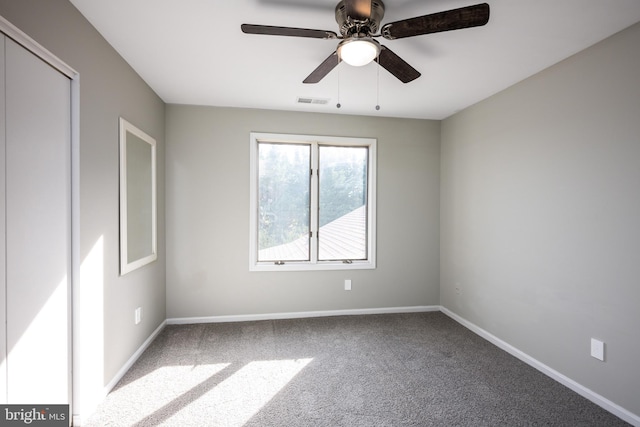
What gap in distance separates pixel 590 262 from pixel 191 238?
144 inches

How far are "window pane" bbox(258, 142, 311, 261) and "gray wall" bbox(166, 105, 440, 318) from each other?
202mm

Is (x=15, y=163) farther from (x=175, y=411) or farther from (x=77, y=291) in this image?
(x=175, y=411)

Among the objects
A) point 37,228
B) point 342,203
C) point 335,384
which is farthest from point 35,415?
point 342,203

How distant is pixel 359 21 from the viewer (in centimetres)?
168

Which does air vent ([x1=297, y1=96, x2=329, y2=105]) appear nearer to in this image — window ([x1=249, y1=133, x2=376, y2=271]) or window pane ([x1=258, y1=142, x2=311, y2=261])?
window ([x1=249, y1=133, x2=376, y2=271])

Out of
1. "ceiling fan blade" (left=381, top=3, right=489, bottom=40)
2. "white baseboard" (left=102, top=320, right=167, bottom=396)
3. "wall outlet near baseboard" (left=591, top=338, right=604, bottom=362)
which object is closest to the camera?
"ceiling fan blade" (left=381, top=3, right=489, bottom=40)

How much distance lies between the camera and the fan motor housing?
67.6 inches

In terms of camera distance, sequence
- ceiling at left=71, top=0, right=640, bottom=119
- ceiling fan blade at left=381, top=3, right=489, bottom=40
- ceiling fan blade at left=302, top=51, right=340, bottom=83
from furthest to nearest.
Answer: ceiling fan blade at left=302, top=51, right=340, bottom=83
ceiling at left=71, top=0, right=640, bottom=119
ceiling fan blade at left=381, top=3, right=489, bottom=40

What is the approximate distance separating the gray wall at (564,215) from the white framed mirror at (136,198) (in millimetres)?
3370

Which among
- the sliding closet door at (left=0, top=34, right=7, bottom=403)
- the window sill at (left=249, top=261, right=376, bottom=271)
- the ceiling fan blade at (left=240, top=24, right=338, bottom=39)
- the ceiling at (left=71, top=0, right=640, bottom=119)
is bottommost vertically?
the window sill at (left=249, top=261, right=376, bottom=271)

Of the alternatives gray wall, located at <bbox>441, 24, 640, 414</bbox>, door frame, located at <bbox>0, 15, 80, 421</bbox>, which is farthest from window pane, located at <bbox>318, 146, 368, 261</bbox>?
door frame, located at <bbox>0, 15, 80, 421</bbox>

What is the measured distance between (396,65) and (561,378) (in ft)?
8.70

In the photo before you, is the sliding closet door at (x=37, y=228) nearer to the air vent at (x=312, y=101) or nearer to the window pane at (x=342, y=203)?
the air vent at (x=312, y=101)

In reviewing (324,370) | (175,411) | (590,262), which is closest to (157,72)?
(175,411)
